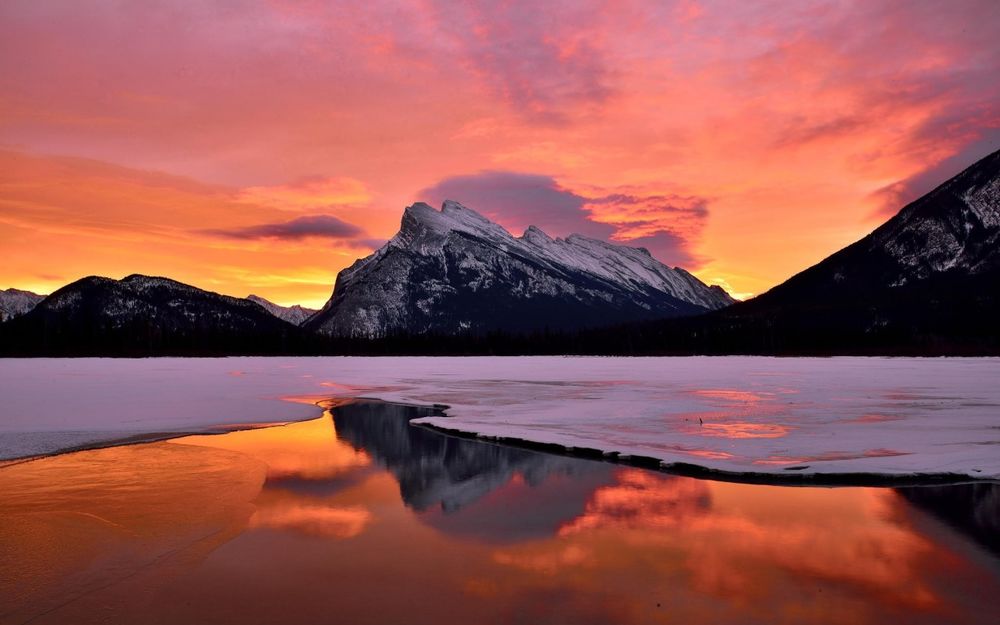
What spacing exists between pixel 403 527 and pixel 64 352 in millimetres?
210326

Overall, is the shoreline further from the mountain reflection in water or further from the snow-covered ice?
the mountain reflection in water

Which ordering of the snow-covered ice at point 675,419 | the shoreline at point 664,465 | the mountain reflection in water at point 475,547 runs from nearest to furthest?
the mountain reflection in water at point 475,547 < the shoreline at point 664,465 < the snow-covered ice at point 675,419

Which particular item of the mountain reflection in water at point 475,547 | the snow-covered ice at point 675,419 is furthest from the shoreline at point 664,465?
the mountain reflection in water at point 475,547

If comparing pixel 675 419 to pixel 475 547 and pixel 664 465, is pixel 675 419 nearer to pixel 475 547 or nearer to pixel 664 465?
pixel 664 465

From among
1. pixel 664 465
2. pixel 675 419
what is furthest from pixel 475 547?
pixel 675 419

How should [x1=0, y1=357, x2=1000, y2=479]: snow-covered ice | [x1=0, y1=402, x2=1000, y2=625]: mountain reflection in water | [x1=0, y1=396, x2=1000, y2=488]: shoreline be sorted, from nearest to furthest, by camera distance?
[x1=0, y1=402, x2=1000, y2=625]: mountain reflection in water, [x1=0, y1=396, x2=1000, y2=488]: shoreline, [x1=0, y1=357, x2=1000, y2=479]: snow-covered ice

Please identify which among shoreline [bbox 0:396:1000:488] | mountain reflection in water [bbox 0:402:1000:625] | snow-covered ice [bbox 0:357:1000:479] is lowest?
mountain reflection in water [bbox 0:402:1000:625]

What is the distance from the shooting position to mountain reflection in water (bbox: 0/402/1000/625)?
9.11m

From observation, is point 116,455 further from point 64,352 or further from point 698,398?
point 64,352

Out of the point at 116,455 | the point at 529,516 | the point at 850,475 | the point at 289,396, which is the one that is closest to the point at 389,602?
the point at 529,516

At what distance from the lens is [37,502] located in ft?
47.4

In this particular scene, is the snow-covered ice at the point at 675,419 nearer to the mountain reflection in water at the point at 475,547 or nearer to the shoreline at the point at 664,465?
the shoreline at the point at 664,465

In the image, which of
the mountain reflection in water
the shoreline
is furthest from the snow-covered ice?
the mountain reflection in water

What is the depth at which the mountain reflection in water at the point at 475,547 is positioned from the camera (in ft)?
29.9
